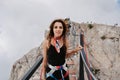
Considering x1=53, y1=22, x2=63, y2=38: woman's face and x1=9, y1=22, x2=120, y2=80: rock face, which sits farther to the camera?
x1=9, y1=22, x2=120, y2=80: rock face

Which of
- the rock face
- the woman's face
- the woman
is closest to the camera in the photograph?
the woman

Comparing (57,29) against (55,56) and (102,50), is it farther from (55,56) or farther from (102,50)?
(102,50)

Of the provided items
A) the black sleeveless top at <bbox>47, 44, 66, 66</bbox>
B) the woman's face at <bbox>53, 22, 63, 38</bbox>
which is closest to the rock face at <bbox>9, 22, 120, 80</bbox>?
the woman's face at <bbox>53, 22, 63, 38</bbox>

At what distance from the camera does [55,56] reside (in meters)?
4.13

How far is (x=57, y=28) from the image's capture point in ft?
14.0

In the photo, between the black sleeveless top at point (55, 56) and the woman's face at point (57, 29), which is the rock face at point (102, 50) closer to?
the woman's face at point (57, 29)

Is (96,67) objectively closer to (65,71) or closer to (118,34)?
(118,34)

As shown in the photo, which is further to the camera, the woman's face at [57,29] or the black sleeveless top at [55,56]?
the woman's face at [57,29]

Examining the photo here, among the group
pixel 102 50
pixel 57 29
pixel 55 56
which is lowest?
pixel 102 50

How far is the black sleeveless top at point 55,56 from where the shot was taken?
13.5ft

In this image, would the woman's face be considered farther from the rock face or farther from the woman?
the rock face

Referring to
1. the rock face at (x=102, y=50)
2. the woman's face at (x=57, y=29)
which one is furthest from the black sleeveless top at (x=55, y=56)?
the rock face at (x=102, y=50)

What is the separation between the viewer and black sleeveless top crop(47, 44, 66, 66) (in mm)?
4129

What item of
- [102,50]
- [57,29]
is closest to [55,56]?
[57,29]
